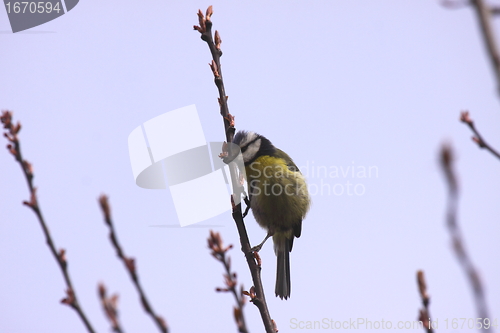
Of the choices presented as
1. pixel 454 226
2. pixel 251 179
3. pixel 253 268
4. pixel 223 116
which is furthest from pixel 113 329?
pixel 251 179

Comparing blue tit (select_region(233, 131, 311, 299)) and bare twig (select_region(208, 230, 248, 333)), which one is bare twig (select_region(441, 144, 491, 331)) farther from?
blue tit (select_region(233, 131, 311, 299))

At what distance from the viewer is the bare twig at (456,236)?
912mm

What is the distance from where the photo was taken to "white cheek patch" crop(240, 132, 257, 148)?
4.50 m

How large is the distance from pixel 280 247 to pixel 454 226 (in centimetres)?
413

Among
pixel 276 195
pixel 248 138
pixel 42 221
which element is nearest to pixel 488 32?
pixel 42 221

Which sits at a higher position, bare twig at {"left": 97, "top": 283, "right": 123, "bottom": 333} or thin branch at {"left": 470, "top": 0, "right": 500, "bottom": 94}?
thin branch at {"left": 470, "top": 0, "right": 500, "bottom": 94}

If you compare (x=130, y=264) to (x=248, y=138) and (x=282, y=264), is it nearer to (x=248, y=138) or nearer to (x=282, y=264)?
(x=248, y=138)

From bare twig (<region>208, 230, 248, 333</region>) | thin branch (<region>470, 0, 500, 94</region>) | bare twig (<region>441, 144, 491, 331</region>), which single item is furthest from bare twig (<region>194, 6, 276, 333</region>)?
thin branch (<region>470, 0, 500, 94</region>)

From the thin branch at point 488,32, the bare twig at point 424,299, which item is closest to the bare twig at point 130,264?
the bare twig at point 424,299

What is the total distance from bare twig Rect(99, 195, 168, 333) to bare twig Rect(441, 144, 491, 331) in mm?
717

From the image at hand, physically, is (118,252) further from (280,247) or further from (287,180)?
(280,247)

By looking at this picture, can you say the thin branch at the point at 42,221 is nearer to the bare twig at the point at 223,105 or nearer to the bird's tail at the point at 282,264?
the bare twig at the point at 223,105

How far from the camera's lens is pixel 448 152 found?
0.91 metres

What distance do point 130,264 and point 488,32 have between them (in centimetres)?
98
